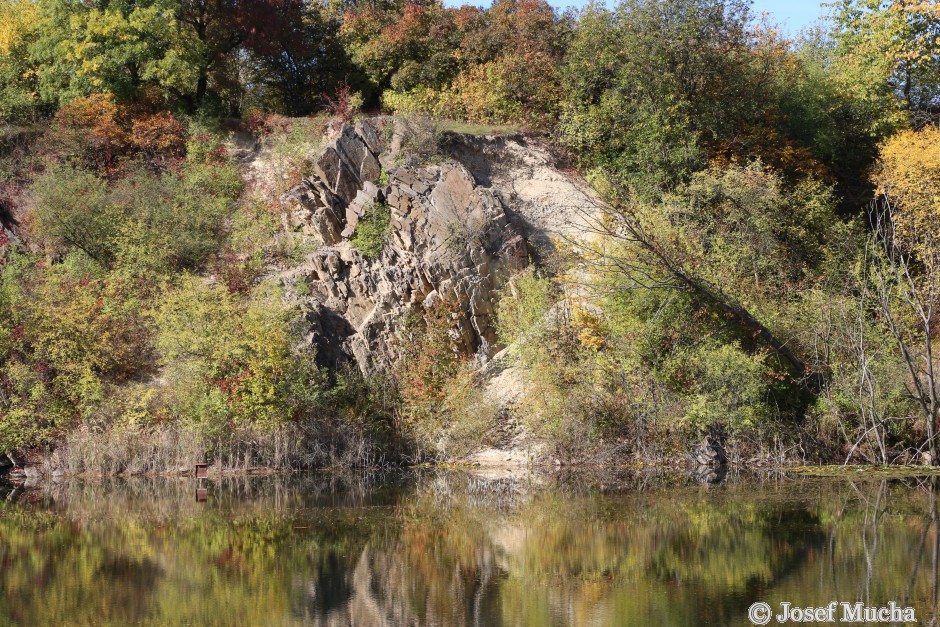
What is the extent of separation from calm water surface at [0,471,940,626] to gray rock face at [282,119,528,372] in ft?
30.3

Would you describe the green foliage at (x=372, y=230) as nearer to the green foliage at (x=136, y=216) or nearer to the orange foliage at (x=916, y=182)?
the green foliage at (x=136, y=216)

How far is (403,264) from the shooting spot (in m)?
31.5

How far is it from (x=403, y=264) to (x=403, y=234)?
109cm

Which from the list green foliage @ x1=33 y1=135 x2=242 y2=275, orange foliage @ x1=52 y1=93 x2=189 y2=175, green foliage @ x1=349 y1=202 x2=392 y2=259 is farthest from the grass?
orange foliage @ x1=52 y1=93 x2=189 y2=175

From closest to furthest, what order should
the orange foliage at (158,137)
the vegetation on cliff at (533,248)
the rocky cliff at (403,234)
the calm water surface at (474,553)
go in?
the calm water surface at (474,553) → the vegetation on cliff at (533,248) → the rocky cliff at (403,234) → the orange foliage at (158,137)

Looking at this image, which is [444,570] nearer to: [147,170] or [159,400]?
[159,400]

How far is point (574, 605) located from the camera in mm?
11008

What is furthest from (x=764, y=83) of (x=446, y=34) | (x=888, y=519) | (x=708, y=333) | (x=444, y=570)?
(x=444, y=570)

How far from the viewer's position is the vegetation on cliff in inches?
952

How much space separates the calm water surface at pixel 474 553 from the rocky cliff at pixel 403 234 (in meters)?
9.49

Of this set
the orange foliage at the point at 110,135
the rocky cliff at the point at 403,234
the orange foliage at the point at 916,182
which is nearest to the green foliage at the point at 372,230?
the rocky cliff at the point at 403,234

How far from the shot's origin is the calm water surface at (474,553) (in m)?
10.9

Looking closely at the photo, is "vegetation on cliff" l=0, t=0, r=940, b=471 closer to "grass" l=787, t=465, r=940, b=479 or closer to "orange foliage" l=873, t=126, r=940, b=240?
"orange foliage" l=873, t=126, r=940, b=240

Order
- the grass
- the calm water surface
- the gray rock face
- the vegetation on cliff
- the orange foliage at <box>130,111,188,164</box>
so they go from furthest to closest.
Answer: the orange foliage at <box>130,111,188,164</box>
the gray rock face
the vegetation on cliff
the grass
the calm water surface
